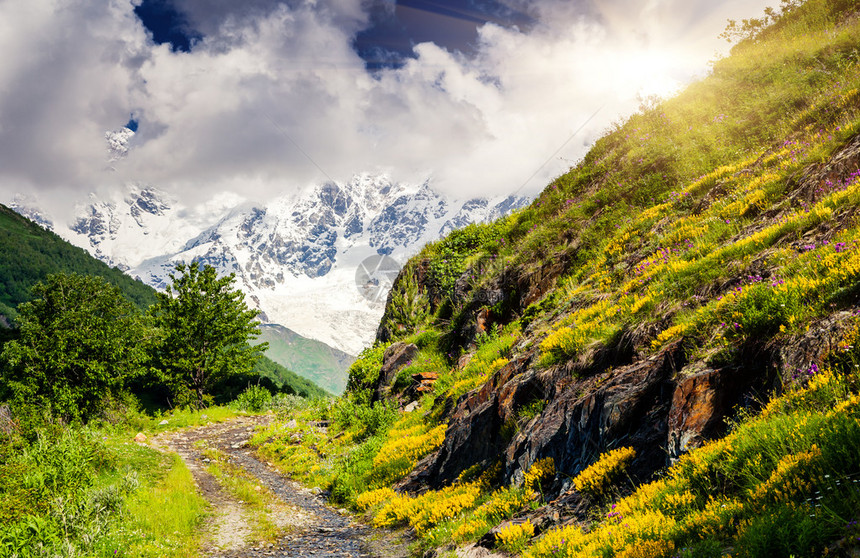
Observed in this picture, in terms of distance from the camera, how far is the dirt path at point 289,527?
28.6 ft

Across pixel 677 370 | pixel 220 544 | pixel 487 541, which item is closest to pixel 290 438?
pixel 220 544

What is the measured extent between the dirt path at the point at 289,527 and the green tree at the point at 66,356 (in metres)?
17.5

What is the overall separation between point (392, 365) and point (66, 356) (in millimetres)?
24580

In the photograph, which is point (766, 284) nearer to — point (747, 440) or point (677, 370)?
point (677, 370)

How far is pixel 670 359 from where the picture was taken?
644cm

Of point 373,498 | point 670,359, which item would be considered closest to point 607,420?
point 670,359

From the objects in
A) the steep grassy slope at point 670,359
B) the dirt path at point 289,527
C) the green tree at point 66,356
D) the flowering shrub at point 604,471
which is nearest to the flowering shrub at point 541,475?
the steep grassy slope at point 670,359

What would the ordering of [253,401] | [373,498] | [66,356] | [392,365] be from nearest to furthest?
1. [373,498]
2. [392,365]
3. [66,356]
4. [253,401]

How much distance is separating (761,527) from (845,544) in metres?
0.53

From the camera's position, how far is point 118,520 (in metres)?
8.77

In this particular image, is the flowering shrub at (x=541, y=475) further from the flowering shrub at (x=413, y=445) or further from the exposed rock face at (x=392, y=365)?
the exposed rock face at (x=392, y=365)

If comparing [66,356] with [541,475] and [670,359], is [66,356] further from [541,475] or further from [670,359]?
[670,359]

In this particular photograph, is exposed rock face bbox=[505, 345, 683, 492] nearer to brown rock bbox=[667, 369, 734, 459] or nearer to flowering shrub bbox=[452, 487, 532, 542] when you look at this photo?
brown rock bbox=[667, 369, 734, 459]

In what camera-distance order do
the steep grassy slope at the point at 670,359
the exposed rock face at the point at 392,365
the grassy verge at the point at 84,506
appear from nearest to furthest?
the steep grassy slope at the point at 670,359, the grassy verge at the point at 84,506, the exposed rock face at the point at 392,365
